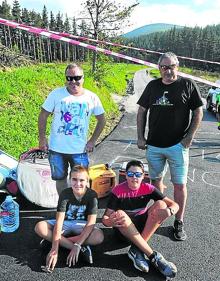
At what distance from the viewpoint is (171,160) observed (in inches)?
168

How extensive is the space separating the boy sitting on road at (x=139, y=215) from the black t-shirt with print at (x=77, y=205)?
0.18 meters

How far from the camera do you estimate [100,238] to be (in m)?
3.92

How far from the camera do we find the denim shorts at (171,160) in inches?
166

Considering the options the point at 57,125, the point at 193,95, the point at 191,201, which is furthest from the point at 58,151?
the point at 191,201

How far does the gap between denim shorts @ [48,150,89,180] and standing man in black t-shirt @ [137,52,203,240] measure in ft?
2.53

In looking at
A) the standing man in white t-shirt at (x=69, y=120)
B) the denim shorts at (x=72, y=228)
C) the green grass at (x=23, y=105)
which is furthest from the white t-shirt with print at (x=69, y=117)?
the green grass at (x=23, y=105)

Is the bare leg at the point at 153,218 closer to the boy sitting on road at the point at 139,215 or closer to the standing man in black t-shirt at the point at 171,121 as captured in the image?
the boy sitting on road at the point at 139,215

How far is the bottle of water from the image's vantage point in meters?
4.39

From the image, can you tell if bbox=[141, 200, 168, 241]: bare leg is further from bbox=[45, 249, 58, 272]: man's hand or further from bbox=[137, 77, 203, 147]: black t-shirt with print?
bbox=[45, 249, 58, 272]: man's hand

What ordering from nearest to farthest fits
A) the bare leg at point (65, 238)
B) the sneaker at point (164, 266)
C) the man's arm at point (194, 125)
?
the sneaker at point (164, 266) < the bare leg at point (65, 238) < the man's arm at point (194, 125)

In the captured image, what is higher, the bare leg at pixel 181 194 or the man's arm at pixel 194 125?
the man's arm at pixel 194 125

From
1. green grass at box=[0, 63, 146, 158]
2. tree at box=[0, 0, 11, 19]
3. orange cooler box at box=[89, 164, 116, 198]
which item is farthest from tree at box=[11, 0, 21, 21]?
Result: orange cooler box at box=[89, 164, 116, 198]

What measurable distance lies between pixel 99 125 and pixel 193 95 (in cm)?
123

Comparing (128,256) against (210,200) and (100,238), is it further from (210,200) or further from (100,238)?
(210,200)
